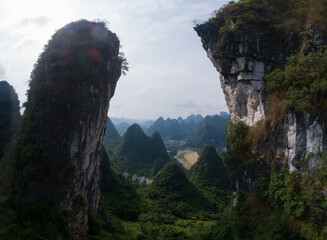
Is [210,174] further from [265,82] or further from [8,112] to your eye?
[8,112]

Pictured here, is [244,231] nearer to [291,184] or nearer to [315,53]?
[291,184]

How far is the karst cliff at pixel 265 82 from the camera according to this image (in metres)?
8.15

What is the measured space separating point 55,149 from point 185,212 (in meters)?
13.9

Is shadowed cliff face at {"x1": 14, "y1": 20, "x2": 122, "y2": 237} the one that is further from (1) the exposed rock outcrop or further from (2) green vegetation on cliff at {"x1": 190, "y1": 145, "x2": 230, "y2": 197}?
(2) green vegetation on cliff at {"x1": 190, "y1": 145, "x2": 230, "y2": 197}

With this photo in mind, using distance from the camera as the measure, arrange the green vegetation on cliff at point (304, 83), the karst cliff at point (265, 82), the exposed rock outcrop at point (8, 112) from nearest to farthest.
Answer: the green vegetation on cliff at point (304, 83), the karst cliff at point (265, 82), the exposed rock outcrop at point (8, 112)

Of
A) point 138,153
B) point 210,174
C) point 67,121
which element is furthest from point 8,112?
point 138,153

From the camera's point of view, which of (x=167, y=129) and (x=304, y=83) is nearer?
(x=304, y=83)

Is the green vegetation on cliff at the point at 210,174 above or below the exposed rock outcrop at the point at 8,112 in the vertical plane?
below

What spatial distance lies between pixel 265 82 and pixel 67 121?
9.01 meters

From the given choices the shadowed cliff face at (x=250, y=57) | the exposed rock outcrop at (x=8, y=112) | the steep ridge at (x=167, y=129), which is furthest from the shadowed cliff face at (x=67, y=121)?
the steep ridge at (x=167, y=129)

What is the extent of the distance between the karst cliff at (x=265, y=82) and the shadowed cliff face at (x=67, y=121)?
634 cm

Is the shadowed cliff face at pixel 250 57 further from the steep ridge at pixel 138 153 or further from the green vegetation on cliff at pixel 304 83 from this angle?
the steep ridge at pixel 138 153

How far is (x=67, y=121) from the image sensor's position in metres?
8.53

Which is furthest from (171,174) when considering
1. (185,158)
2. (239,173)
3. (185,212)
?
(185,158)
